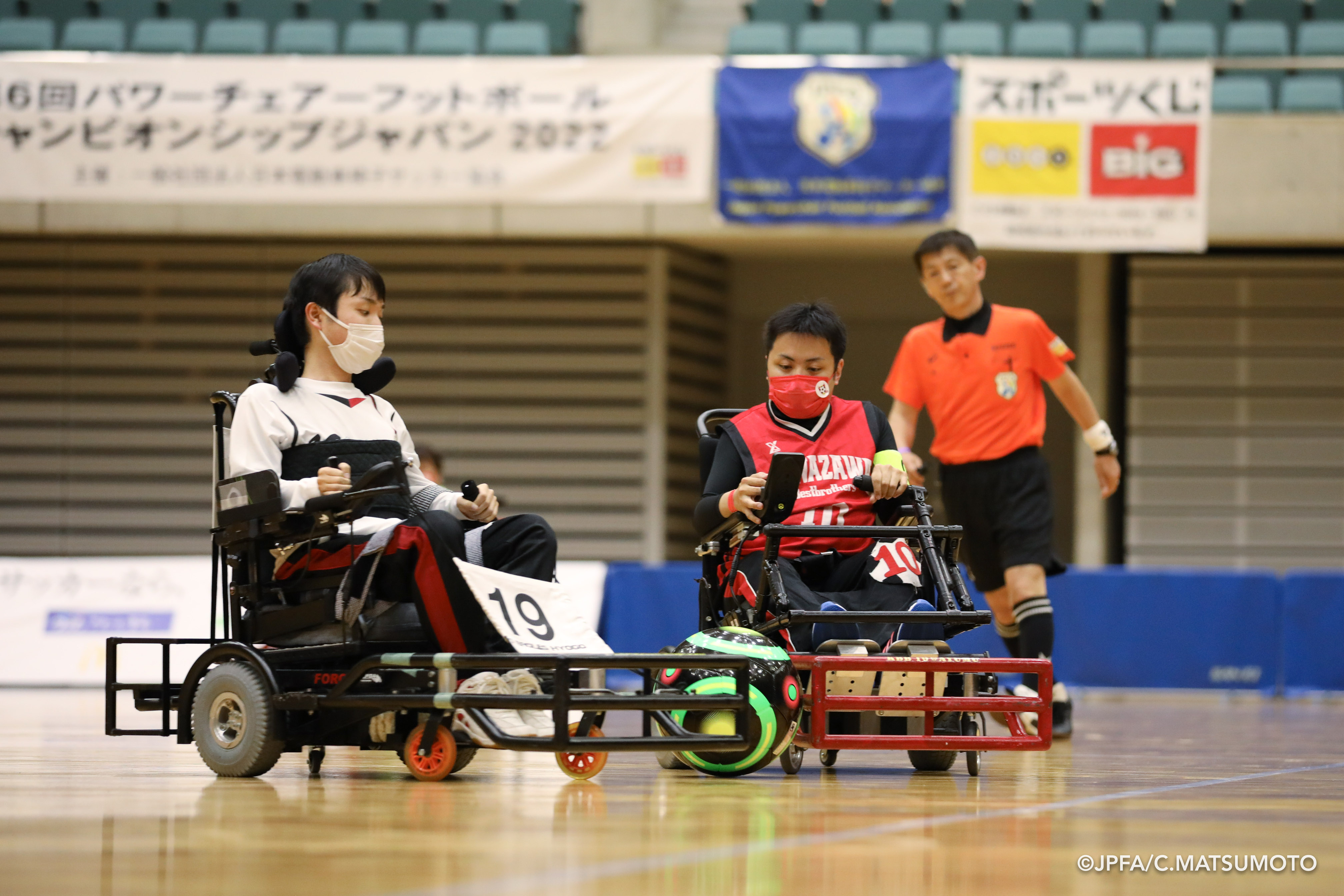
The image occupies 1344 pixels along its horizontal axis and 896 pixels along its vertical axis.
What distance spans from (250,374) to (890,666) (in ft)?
37.6

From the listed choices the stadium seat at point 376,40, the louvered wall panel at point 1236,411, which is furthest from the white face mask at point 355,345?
the louvered wall panel at point 1236,411

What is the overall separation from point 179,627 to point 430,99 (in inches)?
174

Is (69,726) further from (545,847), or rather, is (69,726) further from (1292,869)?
(1292,869)

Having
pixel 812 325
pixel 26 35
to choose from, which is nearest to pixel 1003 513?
pixel 812 325

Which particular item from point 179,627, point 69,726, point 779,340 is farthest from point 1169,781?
point 179,627

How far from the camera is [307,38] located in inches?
515

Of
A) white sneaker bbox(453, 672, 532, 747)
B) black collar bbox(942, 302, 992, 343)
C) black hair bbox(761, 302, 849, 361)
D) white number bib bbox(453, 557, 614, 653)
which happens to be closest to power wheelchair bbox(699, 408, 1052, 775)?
black hair bbox(761, 302, 849, 361)

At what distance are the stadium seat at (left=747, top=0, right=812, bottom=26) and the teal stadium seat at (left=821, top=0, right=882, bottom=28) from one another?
0.49 feet

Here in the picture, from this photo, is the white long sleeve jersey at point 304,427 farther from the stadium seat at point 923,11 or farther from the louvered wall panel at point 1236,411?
the louvered wall panel at point 1236,411

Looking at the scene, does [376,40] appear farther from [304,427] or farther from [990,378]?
[304,427]

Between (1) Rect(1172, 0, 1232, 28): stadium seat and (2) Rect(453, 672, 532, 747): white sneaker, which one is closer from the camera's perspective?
(2) Rect(453, 672, 532, 747): white sneaker

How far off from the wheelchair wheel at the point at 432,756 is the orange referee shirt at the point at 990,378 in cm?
261

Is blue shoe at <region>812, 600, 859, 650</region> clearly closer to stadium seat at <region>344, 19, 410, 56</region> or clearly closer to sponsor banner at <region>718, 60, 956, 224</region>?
sponsor banner at <region>718, 60, 956, 224</region>

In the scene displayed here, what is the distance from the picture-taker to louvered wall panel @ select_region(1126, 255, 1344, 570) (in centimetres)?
1384
